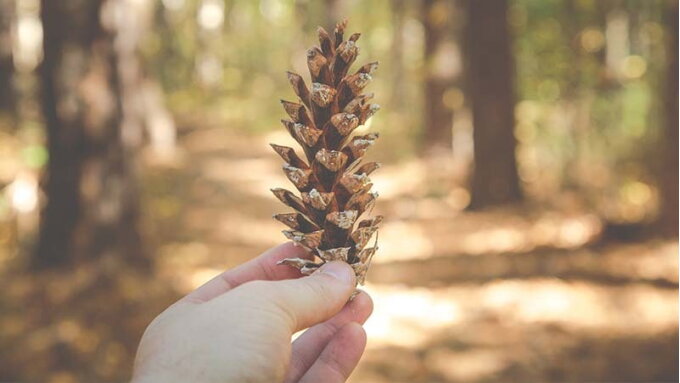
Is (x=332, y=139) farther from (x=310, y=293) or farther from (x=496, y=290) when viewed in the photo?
(x=496, y=290)

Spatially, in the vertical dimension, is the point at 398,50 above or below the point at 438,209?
above

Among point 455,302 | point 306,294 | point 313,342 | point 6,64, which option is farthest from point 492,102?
point 6,64

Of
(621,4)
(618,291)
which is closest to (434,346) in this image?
(618,291)

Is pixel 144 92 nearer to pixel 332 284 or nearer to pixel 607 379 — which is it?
pixel 607 379

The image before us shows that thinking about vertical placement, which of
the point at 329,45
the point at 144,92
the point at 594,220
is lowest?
the point at 594,220

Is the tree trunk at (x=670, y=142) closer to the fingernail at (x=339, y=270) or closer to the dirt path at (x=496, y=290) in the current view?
the dirt path at (x=496, y=290)

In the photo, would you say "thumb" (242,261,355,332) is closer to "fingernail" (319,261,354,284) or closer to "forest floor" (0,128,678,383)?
"fingernail" (319,261,354,284)
